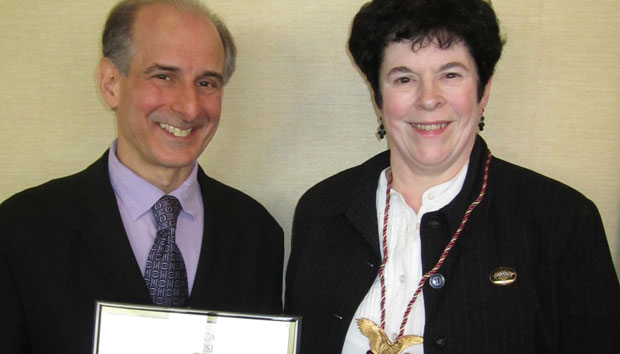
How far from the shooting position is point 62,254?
1.56 m

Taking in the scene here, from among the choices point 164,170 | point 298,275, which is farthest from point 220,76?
point 298,275

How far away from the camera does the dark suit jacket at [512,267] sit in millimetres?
1469

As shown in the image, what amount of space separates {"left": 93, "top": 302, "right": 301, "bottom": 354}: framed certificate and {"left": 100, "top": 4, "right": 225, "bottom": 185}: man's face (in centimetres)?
56

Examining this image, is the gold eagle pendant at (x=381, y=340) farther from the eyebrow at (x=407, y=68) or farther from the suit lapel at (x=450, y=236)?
the eyebrow at (x=407, y=68)

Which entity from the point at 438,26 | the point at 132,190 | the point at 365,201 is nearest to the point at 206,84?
the point at 132,190

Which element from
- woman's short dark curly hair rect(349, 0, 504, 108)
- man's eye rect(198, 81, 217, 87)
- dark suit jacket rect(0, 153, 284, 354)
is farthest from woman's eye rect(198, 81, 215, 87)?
woman's short dark curly hair rect(349, 0, 504, 108)

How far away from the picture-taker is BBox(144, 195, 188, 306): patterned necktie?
1.58 m

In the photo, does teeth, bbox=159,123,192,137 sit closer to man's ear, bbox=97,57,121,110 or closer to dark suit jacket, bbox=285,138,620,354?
man's ear, bbox=97,57,121,110

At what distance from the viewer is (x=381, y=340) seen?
4.92 ft

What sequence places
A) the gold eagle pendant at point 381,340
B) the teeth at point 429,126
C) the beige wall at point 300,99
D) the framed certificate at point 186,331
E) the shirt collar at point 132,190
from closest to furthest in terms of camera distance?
the framed certificate at point 186,331 → the gold eagle pendant at point 381,340 → the teeth at point 429,126 → the shirt collar at point 132,190 → the beige wall at point 300,99

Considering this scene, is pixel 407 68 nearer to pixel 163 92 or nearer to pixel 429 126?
pixel 429 126

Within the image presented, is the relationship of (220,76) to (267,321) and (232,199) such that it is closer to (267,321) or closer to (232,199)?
(232,199)

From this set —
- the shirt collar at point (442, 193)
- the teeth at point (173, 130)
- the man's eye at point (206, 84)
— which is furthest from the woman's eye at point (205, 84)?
the shirt collar at point (442, 193)

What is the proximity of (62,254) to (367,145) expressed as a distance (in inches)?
51.2
